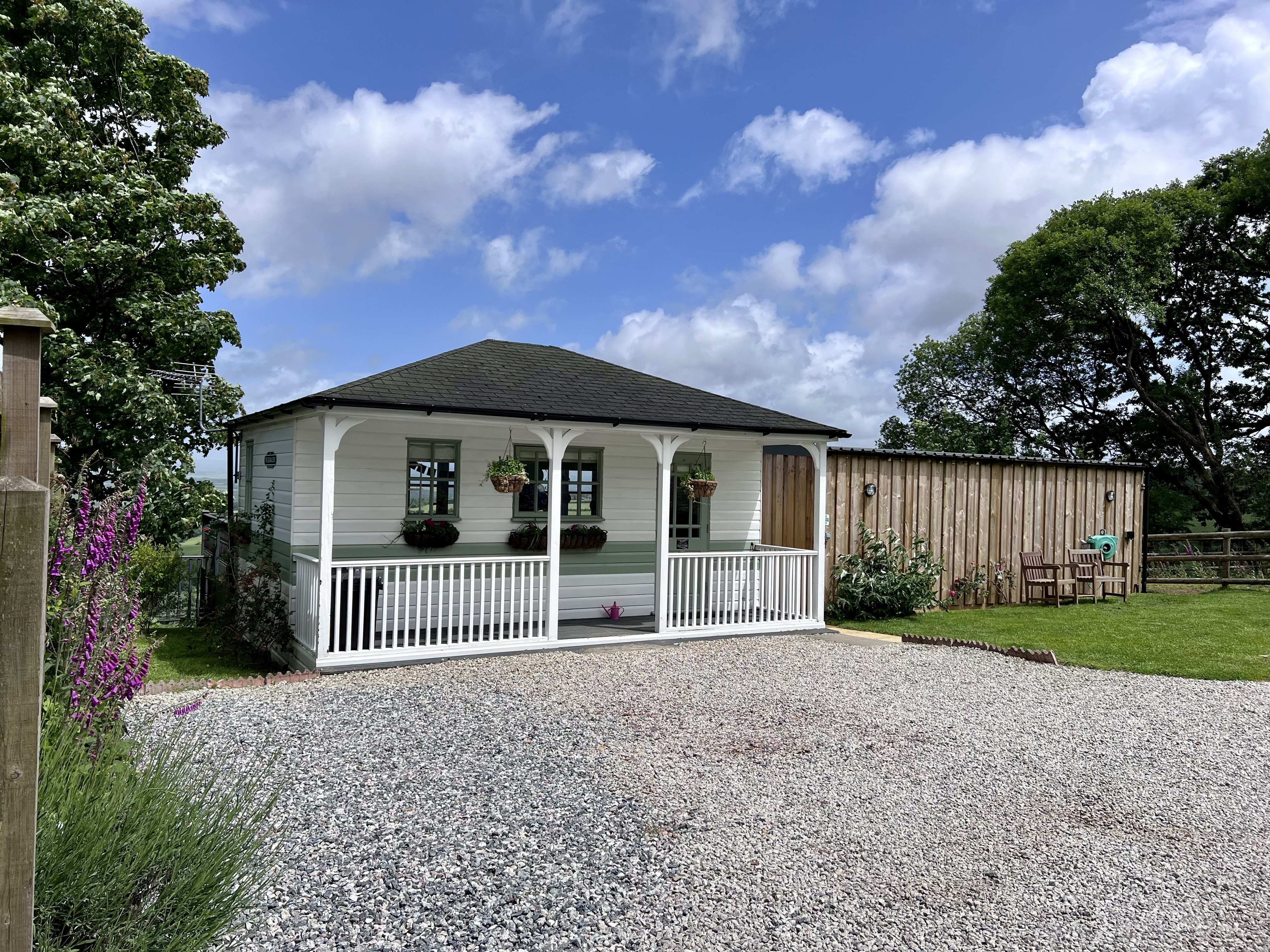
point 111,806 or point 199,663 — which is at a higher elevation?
point 111,806

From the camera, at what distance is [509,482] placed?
9.36 metres

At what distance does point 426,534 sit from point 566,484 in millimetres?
2067

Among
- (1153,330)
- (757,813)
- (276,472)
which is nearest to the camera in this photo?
(757,813)

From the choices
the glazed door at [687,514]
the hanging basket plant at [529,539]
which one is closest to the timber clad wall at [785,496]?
the glazed door at [687,514]

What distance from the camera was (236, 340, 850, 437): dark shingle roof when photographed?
841cm

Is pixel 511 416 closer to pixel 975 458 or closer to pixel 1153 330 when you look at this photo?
pixel 975 458

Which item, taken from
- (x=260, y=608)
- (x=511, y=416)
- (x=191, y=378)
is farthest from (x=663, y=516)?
(x=191, y=378)

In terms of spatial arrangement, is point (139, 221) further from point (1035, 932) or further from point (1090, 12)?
point (1035, 932)

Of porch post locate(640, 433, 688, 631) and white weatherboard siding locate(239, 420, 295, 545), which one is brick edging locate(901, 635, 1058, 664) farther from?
white weatherboard siding locate(239, 420, 295, 545)

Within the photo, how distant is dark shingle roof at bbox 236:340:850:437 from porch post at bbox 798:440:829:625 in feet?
0.95

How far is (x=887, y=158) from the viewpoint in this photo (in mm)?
14039

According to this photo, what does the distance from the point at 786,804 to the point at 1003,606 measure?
10.6 metres

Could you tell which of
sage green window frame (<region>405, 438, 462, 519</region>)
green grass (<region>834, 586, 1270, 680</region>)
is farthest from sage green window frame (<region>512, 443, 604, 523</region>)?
green grass (<region>834, 586, 1270, 680</region>)

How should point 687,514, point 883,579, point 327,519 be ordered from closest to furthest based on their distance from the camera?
point 327,519 → point 687,514 → point 883,579
